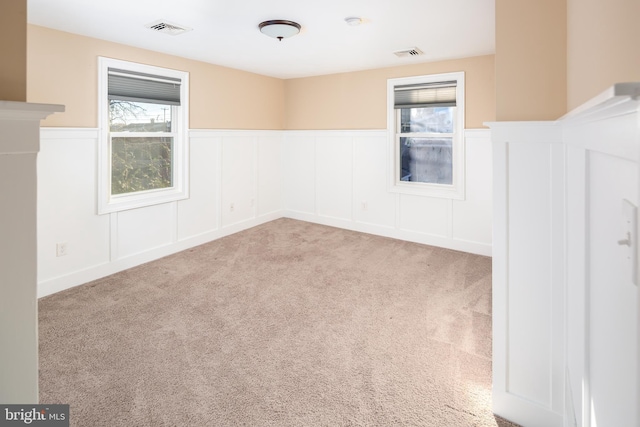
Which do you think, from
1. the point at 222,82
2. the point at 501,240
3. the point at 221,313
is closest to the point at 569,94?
the point at 501,240

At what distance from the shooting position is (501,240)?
1.77 metres

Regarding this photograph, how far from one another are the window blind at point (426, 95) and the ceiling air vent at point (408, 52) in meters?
0.58

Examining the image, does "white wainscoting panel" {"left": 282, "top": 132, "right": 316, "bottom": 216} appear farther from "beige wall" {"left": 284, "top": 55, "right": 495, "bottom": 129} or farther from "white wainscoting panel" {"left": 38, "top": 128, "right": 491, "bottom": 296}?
"beige wall" {"left": 284, "top": 55, "right": 495, "bottom": 129}

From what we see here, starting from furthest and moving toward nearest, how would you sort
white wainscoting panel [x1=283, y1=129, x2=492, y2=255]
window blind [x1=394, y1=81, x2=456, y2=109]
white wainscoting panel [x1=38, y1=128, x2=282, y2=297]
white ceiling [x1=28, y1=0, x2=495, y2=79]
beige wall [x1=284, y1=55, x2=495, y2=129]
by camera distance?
window blind [x1=394, y1=81, x2=456, y2=109] → white wainscoting panel [x1=283, y1=129, x2=492, y2=255] → beige wall [x1=284, y1=55, x2=495, y2=129] → white wainscoting panel [x1=38, y1=128, x2=282, y2=297] → white ceiling [x1=28, y1=0, x2=495, y2=79]

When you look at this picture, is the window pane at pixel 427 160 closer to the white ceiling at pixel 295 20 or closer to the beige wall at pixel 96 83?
the white ceiling at pixel 295 20

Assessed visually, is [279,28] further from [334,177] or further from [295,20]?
[334,177]

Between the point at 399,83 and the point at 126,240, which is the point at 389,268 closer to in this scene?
the point at 399,83

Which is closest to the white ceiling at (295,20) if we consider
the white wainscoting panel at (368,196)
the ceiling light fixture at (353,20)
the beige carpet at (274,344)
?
the ceiling light fixture at (353,20)

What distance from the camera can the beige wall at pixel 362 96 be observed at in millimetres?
4422

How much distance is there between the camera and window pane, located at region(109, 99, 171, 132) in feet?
13.1

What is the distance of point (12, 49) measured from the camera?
104 centimetres

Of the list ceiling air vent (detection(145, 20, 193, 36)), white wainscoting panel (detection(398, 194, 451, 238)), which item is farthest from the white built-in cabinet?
white wainscoting panel (detection(398, 194, 451, 238))

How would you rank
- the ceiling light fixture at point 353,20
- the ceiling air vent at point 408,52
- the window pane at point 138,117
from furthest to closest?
the ceiling air vent at point 408,52 → the window pane at point 138,117 → the ceiling light fixture at point 353,20

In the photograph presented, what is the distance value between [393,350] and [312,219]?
3811 millimetres
